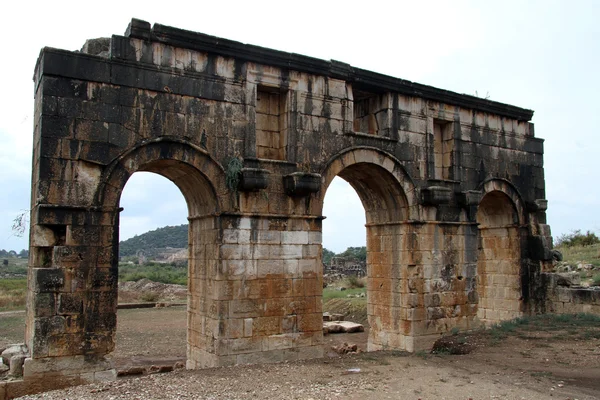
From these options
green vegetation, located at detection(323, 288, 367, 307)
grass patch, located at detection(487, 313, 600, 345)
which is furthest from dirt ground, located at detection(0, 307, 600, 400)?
green vegetation, located at detection(323, 288, 367, 307)

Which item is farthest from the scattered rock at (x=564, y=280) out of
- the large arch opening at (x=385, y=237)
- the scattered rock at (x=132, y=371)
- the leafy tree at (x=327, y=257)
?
the leafy tree at (x=327, y=257)

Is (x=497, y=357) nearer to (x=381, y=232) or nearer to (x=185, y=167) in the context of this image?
(x=381, y=232)

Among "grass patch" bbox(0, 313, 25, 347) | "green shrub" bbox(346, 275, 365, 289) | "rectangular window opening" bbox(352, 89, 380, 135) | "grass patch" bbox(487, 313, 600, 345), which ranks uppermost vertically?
"rectangular window opening" bbox(352, 89, 380, 135)

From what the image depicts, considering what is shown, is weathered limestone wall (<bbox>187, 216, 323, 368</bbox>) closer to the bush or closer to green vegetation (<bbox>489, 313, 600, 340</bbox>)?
green vegetation (<bbox>489, 313, 600, 340</bbox>)

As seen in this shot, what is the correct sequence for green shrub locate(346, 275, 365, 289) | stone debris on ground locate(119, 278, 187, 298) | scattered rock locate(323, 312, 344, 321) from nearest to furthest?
scattered rock locate(323, 312, 344, 321) → green shrub locate(346, 275, 365, 289) → stone debris on ground locate(119, 278, 187, 298)

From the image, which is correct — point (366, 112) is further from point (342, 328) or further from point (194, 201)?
point (342, 328)

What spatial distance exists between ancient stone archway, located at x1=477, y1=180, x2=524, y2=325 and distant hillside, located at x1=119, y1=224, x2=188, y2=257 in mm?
70007

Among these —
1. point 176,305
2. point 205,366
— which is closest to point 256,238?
point 205,366

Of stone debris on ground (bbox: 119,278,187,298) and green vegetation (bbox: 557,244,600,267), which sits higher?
green vegetation (bbox: 557,244,600,267)

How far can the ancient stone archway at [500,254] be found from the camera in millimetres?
13016

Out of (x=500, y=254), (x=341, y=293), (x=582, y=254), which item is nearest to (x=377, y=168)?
(x=500, y=254)

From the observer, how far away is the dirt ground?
22.3ft

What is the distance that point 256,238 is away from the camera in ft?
29.8

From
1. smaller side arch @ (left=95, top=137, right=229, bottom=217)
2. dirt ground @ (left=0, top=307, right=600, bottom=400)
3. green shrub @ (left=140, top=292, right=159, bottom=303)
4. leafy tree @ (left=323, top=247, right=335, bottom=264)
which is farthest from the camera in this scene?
leafy tree @ (left=323, top=247, right=335, bottom=264)
